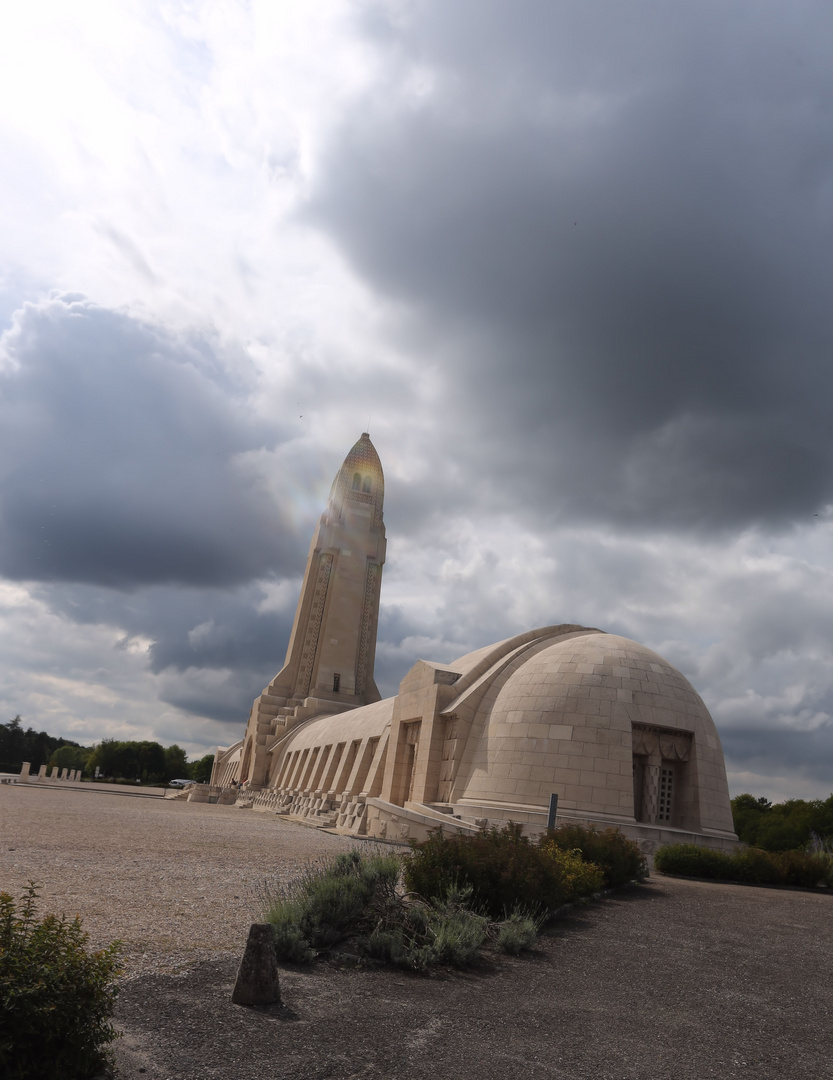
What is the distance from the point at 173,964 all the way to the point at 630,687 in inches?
614

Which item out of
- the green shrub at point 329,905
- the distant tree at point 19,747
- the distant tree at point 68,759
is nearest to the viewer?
the green shrub at point 329,905

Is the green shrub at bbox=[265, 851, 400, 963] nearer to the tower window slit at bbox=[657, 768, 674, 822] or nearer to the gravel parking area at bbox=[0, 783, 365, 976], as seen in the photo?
the gravel parking area at bbox=[0, 783, 365, 976]

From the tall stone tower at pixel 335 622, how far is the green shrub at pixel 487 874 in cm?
4411

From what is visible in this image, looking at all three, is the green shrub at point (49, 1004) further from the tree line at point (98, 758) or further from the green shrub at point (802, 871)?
→ the tree line at point (98, 758)

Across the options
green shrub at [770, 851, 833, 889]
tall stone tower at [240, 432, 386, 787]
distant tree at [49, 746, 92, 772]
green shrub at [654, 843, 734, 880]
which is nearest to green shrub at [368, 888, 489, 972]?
green shrub at [654, 843, 734, 880]

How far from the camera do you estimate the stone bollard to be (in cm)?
485

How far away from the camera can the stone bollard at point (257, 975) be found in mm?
4848

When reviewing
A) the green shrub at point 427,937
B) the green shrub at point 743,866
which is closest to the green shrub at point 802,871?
the green shrub at point 743,866

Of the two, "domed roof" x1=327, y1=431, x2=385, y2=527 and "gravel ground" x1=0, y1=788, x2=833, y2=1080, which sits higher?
"domed roof" x1=327, y1=431, x2=385, y2=527

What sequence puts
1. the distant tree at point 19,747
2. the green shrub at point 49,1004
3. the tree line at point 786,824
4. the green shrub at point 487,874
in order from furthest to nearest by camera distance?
the distant tree at point 19,747 < the tree line at point 786,824 < the green shrub at point 487,874 < the green shrub at point 49,1004

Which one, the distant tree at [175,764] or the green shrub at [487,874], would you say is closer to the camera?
the green shrub at [487,874]

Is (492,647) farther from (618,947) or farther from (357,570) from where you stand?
(357,570)

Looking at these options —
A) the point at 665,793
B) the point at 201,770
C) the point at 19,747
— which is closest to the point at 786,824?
the point at 665,793

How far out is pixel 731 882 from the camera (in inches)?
611
